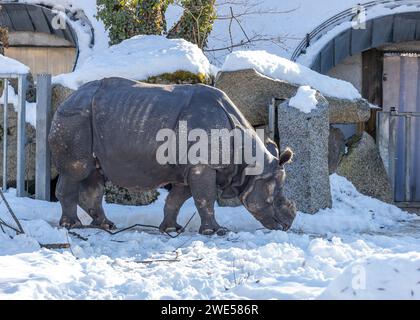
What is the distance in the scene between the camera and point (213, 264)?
20.8ft

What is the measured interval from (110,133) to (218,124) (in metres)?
0.98

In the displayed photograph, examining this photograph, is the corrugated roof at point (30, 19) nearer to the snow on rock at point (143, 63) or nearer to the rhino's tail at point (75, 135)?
the snow on rock at point (143, 63)

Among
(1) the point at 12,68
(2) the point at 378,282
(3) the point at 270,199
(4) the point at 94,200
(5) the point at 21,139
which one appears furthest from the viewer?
(1) the point at 12,68

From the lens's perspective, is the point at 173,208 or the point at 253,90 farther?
the point at 253,90

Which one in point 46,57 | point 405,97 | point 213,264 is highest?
point 46,57

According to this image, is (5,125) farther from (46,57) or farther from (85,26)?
(46,57)

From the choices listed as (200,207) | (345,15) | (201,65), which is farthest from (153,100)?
(345,15)

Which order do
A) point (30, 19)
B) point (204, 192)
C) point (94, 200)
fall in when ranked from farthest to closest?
1. point (30, 19)
2. point (94, 200)
3. point (204, 192)

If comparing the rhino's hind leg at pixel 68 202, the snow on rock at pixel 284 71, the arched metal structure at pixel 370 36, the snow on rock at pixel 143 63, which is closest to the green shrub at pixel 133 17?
the snow on rock at pixel 143 63

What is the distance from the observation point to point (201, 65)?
10633 mm

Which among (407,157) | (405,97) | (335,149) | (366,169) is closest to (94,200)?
(335,149)

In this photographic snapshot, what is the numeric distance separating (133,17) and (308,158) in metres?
4.04

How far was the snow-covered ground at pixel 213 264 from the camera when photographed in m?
4.99
